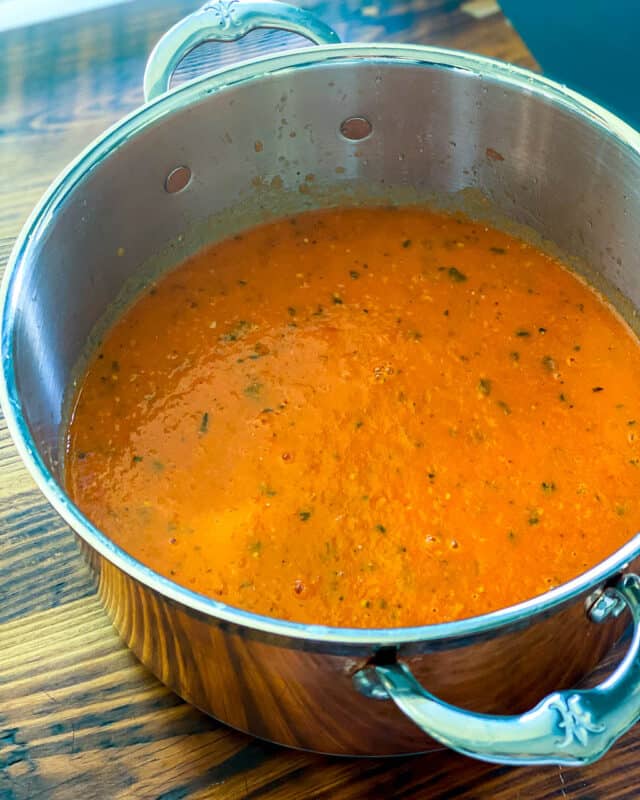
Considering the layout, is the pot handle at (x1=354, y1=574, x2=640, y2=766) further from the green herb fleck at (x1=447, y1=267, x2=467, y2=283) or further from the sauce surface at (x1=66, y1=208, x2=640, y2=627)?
the green herb fleck at (x1=447, y1=267, x2=467, y2=283)

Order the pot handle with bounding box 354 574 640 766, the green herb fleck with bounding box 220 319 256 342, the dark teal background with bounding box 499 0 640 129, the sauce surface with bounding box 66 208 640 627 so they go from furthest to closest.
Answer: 1. the dark teal background with bounding box 499 0 640 129
2. the green herb fleck with bounding box 220 319 256 342
3. the sauce surface with bounding box 66 208 640 627
4. the pot handle with bounding box 354 574 640 766

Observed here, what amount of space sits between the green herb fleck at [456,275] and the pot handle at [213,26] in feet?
1.42

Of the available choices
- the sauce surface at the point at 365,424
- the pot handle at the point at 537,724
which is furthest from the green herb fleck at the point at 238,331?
the pot handle at the point at 537,724

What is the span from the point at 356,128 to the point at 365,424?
514mm

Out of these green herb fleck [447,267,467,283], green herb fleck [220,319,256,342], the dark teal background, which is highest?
the dark teal background

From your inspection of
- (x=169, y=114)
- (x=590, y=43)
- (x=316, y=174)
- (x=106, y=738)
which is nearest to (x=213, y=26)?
(x=169, y=114)

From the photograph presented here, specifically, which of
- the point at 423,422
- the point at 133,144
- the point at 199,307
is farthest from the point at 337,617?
the point at 133,144

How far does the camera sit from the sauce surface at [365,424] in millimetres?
1194

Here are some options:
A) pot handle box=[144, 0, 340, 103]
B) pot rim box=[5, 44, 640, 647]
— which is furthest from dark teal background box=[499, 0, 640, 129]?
pot handle box=[144, 0, 340, 103]

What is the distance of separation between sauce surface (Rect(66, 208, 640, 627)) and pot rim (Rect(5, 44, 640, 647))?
0.95ft

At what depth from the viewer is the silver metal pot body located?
856 mm

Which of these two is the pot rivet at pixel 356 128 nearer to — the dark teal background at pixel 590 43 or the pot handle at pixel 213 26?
the pot handle at pixel 213 26

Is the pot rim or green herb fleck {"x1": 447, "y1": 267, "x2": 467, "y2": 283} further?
green herb fleck {"x1": 447, "y1": 267, "x2": 467, "y2": 283}

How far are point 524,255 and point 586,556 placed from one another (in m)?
0.56
